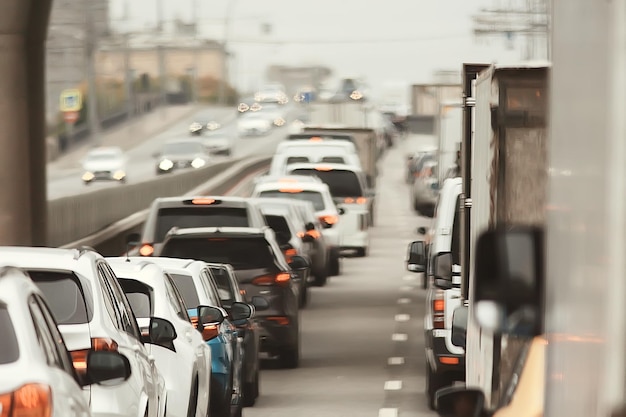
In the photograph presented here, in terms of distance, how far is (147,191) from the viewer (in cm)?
5222

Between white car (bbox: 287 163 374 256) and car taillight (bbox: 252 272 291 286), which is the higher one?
car taillight (bbox: 252 272 291 286)

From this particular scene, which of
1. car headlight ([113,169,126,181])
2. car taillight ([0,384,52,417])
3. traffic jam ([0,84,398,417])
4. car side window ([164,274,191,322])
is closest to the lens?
car taillight ([0,384,52,417])

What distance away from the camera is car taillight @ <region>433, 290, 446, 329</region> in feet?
51.3

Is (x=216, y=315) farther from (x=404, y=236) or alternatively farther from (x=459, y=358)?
(x=404, y=236)

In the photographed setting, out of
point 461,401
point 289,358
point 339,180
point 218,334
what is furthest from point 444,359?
point 339,180

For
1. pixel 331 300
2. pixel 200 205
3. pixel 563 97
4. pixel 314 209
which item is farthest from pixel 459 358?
pixel 314 209

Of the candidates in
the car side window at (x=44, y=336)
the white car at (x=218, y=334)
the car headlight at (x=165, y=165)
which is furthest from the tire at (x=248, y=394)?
the car headlight at (x=165, y=165)

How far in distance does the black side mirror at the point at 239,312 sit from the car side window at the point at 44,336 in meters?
7.98

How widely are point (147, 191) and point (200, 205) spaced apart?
30396 millimetres

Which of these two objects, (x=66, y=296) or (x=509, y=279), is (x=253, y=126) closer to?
(x=66, y=296)

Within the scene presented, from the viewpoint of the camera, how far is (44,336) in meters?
7.05

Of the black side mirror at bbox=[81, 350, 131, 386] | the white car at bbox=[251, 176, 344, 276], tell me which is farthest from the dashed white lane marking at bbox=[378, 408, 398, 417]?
the white car at bbox=[251, 176, 344, 276]

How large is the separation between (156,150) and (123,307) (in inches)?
4348

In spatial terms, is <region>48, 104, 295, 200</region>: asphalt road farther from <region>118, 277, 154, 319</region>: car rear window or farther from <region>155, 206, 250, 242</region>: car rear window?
<region>118, 277, 154, 319</region>: car rear window
